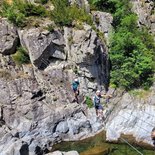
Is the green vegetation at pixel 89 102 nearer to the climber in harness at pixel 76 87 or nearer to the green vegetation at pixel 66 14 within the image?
the climber in harness at pixel 76 87

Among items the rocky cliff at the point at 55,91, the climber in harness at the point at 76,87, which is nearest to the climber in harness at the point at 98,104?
the rocky cliff at the point at 55,91

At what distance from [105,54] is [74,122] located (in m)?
7.65

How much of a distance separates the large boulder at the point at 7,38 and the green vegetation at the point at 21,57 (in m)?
0.53

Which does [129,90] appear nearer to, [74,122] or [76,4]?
[74,122]

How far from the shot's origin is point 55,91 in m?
37.1

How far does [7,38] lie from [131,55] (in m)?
11.3

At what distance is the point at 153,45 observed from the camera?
133ft

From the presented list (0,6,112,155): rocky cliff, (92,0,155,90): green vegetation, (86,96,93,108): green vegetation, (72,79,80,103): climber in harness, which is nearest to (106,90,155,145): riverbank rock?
(0,6,112,155): rocky cliff

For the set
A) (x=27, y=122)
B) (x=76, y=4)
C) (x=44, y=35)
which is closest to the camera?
(x=27, y=122)

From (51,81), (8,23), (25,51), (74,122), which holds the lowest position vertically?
(74,122)

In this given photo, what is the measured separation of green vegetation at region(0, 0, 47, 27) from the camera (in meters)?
37.8

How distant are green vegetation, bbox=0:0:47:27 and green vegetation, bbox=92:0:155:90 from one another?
7.40 m

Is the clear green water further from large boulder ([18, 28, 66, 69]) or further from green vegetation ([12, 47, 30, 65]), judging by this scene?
green vegetation ([12, 47, 30, 65])

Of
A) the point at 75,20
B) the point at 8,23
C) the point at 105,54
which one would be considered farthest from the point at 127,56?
the point at 8,23
